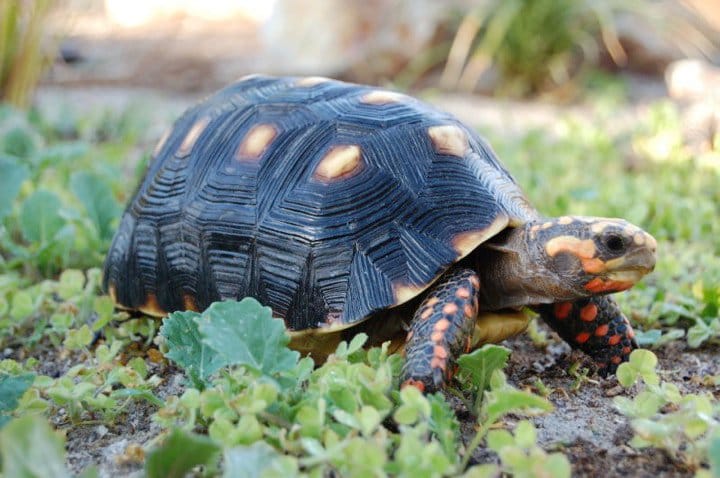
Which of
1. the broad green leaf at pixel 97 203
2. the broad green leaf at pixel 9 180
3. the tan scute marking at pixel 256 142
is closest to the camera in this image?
the tan scute marking at pixel 256 142

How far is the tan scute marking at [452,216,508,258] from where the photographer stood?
1.87 metres

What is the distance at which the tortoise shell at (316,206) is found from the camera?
6.23ft

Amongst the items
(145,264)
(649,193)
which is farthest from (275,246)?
(649,193)

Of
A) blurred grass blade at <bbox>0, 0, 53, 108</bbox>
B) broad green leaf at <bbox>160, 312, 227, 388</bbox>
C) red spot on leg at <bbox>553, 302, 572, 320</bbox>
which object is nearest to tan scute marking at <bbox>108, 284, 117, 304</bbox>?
broad green leaf at <bbox>160, 312, 227, 388</bbox>

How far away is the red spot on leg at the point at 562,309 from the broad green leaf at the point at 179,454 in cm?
107

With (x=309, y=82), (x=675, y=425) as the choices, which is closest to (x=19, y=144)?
(x=309, y=82)

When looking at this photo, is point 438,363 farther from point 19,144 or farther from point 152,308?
point 19,144

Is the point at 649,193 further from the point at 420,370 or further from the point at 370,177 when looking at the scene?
the point at 420,370

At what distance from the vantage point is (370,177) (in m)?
1.99

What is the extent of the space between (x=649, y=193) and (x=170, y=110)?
394 centimetres

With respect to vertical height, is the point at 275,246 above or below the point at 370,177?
below

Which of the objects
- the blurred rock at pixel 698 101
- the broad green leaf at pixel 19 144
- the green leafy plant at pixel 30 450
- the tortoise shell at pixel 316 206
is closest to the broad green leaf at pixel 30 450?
the green leafy plant at pixel 30 450

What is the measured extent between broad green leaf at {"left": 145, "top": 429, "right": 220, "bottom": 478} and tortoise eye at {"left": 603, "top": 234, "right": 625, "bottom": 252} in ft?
3.07

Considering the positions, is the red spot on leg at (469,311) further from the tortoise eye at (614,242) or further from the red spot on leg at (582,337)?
the red spot on leg at (582,337)
